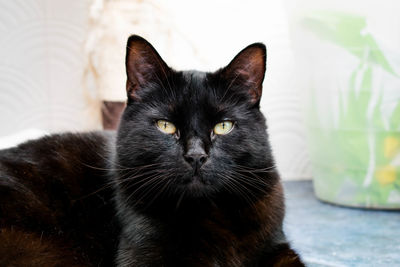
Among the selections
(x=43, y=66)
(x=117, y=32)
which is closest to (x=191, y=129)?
(x=117, y=32)

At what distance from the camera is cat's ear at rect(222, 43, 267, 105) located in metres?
0.97

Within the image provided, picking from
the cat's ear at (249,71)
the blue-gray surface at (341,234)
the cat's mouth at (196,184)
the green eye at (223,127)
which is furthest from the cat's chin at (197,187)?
the blue-gray surface at (341,234)

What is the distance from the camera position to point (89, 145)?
114cm

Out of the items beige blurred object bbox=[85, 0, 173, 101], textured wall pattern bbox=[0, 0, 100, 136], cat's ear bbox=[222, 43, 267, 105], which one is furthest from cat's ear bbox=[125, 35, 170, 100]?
textured wall pattern bbox=[0, 0, 100, 136]

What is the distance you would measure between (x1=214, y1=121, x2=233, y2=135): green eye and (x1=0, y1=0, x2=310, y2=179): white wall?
31.4 inches

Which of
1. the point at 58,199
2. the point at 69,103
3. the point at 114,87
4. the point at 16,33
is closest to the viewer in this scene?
the point at 58,199

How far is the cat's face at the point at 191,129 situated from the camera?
878mm

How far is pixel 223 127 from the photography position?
3.07 ft

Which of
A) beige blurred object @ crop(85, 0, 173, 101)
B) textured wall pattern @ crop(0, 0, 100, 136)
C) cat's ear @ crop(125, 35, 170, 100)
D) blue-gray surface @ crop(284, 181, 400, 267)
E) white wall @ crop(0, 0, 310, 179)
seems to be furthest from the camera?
textured wall pattern @ crop(0, 0, 100, 136)

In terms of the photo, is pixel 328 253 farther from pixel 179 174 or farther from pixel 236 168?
pixel 179 174

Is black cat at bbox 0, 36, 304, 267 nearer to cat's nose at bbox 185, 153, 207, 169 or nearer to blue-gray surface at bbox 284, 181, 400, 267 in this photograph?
cat's nose at bbox 185, 153, 207, 169

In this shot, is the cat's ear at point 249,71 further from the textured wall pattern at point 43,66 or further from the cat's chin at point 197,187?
A: the textured wall pattern at point 43,66

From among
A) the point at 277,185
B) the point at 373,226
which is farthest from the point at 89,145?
the point at 373,226

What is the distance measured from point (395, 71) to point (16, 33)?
1.53m
